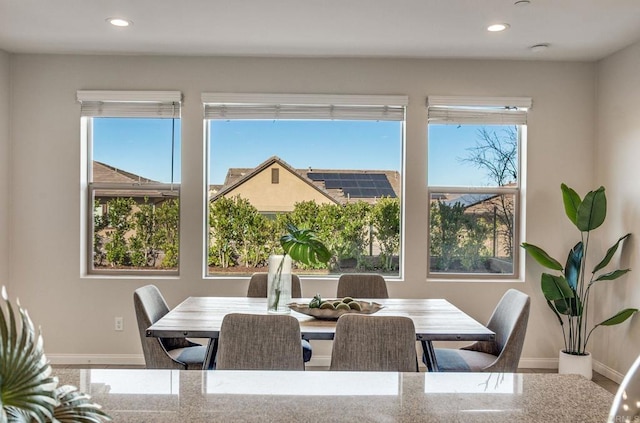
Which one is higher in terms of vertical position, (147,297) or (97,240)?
(97,240)

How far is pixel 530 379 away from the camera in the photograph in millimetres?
1386

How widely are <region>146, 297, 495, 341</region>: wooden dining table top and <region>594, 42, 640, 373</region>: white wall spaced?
5.49 feet

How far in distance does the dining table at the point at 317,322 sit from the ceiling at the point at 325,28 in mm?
1906

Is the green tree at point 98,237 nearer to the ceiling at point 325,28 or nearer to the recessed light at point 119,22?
the ceiling at point 325,28

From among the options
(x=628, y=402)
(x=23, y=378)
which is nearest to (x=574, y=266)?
(x=628, y=402)

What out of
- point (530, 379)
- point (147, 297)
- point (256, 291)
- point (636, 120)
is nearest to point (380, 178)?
point (256, 291)

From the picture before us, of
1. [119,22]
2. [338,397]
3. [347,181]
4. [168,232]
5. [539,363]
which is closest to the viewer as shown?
[338,397]

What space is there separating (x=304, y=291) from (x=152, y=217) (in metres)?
1.50

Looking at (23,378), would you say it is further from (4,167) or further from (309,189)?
Answer: (4,167)

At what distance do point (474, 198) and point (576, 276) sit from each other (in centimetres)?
104

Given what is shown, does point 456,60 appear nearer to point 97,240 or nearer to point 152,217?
point 152,217

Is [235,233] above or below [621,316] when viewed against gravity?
above

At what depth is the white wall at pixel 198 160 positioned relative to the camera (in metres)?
4.25

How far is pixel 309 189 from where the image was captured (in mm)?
4504
